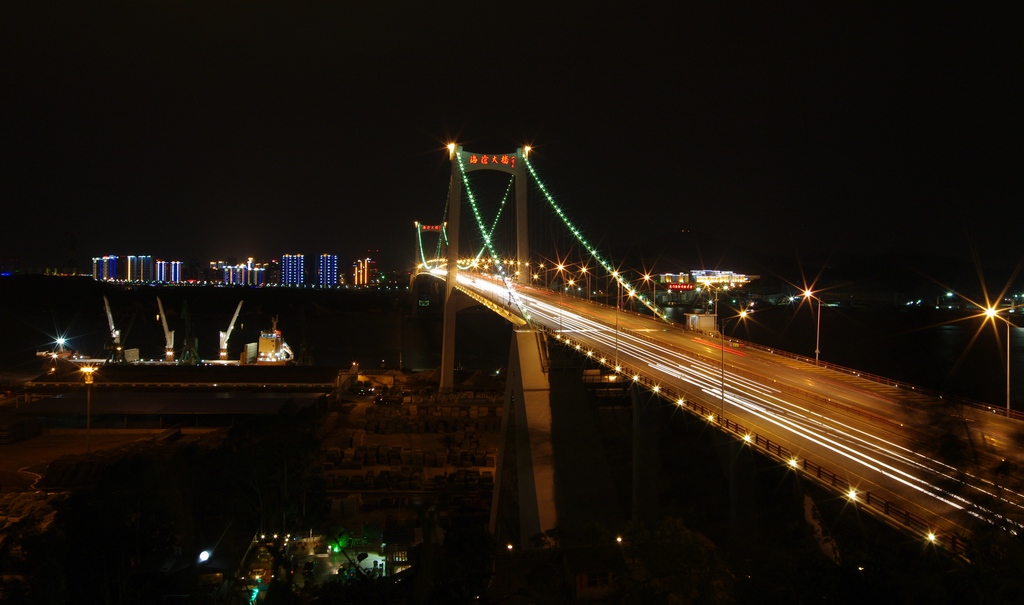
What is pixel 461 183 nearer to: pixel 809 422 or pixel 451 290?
pixel 451 290

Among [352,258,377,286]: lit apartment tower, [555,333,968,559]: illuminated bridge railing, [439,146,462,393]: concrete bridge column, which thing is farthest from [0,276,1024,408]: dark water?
[352,258,377,286]: lit apartment tower

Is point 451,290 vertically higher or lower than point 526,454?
higher

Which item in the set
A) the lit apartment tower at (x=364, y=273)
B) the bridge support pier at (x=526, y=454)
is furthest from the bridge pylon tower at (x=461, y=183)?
the lit apartment tower at (x=364, y=273)

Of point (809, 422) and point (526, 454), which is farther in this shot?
point (526, 454)

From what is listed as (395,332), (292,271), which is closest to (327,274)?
(292,271)

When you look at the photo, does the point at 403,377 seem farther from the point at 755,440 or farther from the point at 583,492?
the point at 755,440

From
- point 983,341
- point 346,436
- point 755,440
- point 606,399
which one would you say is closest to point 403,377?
point 346,436
